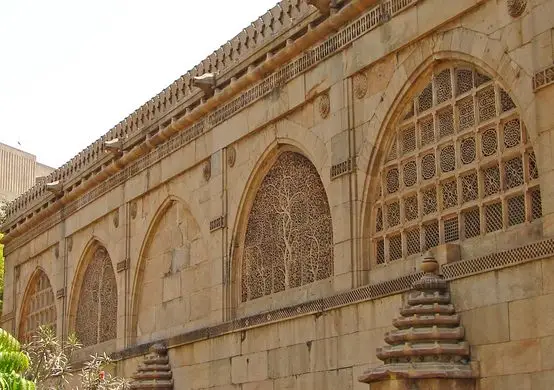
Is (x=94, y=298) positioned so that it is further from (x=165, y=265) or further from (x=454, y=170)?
(x=454, y=170)

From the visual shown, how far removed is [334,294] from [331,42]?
10.3 feet

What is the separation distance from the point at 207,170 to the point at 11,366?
5.50 m

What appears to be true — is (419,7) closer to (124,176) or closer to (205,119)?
(205,119)

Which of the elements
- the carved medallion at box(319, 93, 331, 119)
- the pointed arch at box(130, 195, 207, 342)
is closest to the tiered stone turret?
the pointed arch at box(130, 195, 207, 342)

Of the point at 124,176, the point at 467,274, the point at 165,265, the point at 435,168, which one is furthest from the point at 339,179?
the point at 124,176

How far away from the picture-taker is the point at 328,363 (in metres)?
12.4

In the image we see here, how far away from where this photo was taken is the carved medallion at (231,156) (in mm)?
15500

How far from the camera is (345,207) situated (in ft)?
41.2

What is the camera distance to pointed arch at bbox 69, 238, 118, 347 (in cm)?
1969

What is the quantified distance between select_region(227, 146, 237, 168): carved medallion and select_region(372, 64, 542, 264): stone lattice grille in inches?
144

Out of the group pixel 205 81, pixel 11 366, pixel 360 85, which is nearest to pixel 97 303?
pixel 205 81

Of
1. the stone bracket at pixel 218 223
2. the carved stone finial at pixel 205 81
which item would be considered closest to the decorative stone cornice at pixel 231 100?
the carved stone finial at pixel 205 81

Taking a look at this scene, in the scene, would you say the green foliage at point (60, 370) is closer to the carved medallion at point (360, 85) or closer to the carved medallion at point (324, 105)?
the carved medallion at point (324, 105)

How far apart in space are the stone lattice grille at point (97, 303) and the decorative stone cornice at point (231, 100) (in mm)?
1326
